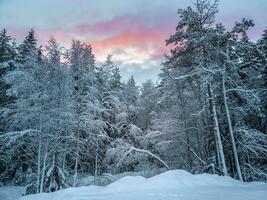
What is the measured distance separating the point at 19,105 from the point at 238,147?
14886 mm

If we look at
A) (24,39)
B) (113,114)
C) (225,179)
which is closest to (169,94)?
(113,114)

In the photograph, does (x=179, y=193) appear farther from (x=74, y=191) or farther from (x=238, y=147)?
(x=238, y=147)

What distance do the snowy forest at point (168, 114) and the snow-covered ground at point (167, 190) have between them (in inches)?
192

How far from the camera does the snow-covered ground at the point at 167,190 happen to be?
709 cm

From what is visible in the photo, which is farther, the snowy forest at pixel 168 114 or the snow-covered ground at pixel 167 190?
the snowy forest at pixel 168 114

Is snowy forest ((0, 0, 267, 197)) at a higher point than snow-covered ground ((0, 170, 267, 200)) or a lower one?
higher

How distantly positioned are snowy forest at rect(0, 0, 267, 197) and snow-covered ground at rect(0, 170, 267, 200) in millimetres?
4876

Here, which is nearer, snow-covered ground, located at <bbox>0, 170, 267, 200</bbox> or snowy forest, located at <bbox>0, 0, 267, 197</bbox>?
snow-covered ground, located at <bbox>0, 170, 267, 200</bbox>

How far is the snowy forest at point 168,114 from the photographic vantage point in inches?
612

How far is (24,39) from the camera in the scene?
31156 mm

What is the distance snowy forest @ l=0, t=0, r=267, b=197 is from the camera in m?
15.5

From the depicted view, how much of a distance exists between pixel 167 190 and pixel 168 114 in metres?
16.3

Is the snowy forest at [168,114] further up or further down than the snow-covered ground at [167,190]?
further up

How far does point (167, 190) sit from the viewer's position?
8117mm
